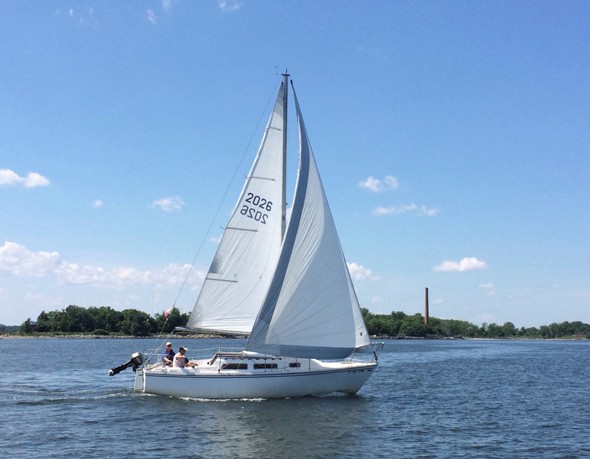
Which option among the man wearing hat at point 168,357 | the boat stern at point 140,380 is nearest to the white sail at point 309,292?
the man wearing hat at point 168,357

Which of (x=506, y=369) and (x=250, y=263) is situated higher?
(x=250, y=263)

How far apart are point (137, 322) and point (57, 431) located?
142 m

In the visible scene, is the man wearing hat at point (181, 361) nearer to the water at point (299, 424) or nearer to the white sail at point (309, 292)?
the water at point (299, 424)

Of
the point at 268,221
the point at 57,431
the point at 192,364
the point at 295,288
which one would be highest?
the point at 268,221

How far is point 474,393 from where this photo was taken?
120 ft

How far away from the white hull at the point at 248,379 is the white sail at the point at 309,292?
73 cm

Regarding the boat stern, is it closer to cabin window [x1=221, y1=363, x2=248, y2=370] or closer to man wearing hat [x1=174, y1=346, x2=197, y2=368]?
man wearing hat [x1=174, y1=346, x2=197, y2=368]

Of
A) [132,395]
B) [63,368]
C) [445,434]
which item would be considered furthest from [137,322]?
[445,434]

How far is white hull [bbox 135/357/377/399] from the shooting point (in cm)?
2820

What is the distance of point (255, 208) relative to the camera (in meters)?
29.9

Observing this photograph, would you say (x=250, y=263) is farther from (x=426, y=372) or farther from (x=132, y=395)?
(x=426, y=372)

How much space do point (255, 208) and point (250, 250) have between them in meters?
2.02

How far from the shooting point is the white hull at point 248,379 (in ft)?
92.5

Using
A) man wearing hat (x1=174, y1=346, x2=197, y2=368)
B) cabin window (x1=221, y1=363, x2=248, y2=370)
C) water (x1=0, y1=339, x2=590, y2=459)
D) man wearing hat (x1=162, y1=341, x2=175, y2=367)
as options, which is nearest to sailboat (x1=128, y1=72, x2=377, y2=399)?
cabin window (x1=221, y1=363, x2=248, y2=370)
